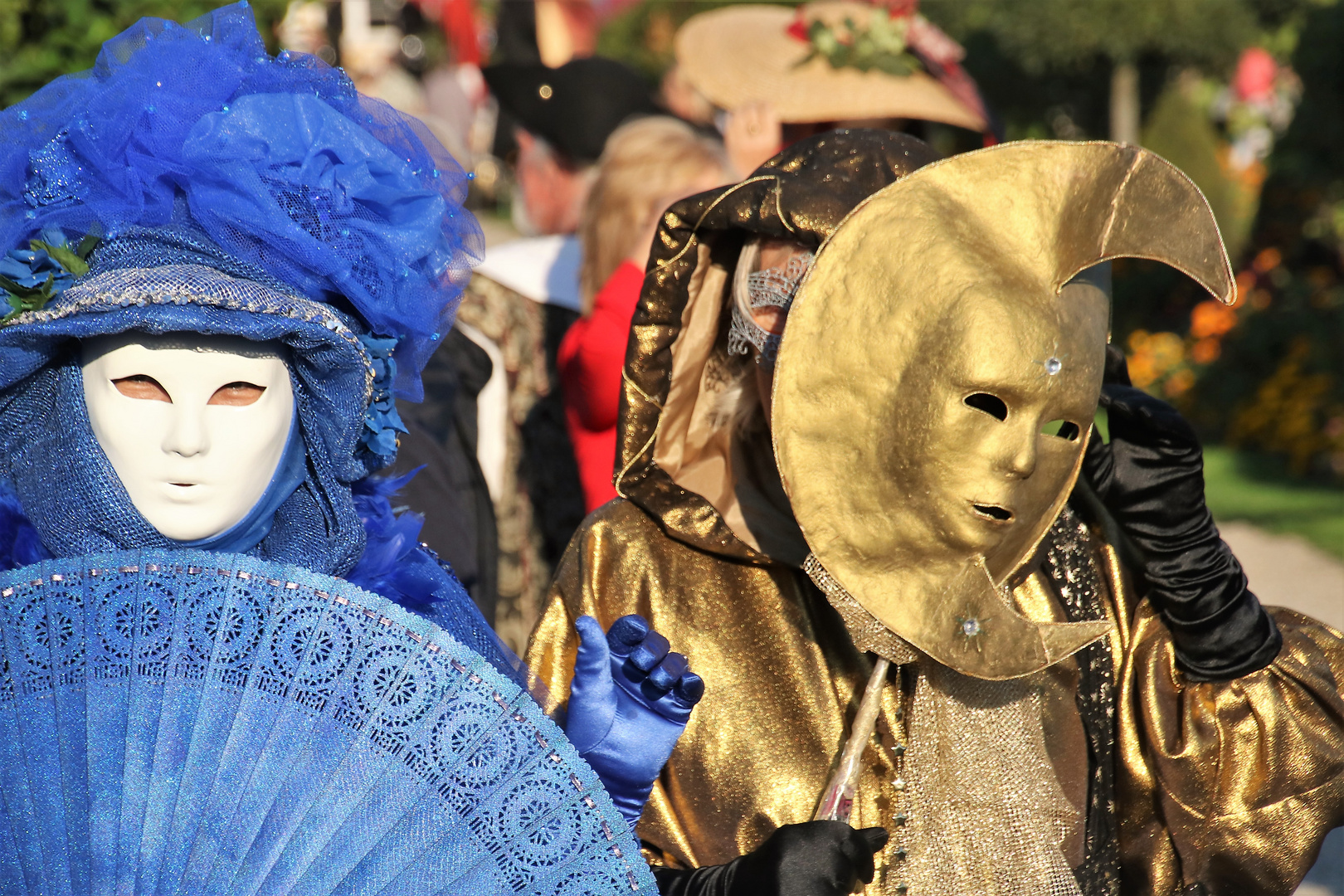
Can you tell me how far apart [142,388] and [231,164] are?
0.95ft

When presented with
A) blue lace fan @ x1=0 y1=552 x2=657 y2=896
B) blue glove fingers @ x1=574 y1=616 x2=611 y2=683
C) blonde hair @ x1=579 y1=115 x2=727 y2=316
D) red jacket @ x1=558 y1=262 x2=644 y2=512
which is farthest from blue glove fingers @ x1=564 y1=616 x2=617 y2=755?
blonde hair @ x1=579 y1=115 x2=727 y2=316

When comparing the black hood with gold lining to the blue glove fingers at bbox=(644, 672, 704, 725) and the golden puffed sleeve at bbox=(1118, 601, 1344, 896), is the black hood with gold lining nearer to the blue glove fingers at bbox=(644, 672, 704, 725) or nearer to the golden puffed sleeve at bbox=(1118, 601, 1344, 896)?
the blue glove fingers at bbox=(644, 672, 704, 725)

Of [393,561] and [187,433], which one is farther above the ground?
[187,433]

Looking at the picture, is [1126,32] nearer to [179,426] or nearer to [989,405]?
[989,405]

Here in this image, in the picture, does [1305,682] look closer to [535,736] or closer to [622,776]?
[622,776]

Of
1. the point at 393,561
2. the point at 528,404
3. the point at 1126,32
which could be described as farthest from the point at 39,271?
the point at 1126,32

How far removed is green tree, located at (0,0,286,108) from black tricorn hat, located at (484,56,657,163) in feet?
4.63

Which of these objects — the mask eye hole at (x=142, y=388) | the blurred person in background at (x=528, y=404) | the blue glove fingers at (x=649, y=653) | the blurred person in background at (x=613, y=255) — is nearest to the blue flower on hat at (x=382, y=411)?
the mask eye hole at (x=142, y=388)

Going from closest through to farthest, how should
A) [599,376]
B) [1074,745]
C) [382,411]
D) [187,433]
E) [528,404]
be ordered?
[187,433] → [382,411] → [1074,745] → [599,376] → [528,404]

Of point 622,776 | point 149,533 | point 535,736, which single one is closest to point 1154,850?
point 622,776

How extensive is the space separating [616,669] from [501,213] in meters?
17.9

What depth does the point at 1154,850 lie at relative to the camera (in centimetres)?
202

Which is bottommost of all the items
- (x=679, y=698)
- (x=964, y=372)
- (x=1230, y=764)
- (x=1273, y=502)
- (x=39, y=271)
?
(x=1273, y=502)

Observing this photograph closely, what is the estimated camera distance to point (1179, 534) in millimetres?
1917
